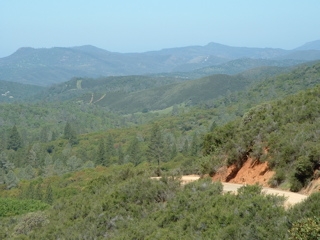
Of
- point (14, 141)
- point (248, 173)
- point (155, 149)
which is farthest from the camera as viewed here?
point (14, 141)

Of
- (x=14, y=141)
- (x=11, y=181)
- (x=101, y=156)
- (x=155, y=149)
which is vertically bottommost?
(x=14, y=141)

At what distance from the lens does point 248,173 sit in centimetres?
1677

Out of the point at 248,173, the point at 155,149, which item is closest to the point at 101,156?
the point at 155,149

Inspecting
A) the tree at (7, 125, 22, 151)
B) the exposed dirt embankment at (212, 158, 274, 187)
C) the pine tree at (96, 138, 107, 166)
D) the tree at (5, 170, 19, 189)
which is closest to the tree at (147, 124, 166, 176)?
the pine tree at (96, 138, 107, 166)

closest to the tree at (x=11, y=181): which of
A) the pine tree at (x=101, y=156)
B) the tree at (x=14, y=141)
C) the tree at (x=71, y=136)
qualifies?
the pine tree at (x=101, y=156)

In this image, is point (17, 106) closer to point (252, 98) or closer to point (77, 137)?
point (77, 137)

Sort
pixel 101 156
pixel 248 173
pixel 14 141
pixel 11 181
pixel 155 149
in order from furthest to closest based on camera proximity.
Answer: pixel 14 141, pixel 101 156, pixel 155 149, pixel 11 181, pixel 248 173

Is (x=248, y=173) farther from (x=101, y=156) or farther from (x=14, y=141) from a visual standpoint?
(x=14, y=141)

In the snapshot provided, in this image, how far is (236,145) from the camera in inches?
709

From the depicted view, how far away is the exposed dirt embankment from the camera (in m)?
15.7

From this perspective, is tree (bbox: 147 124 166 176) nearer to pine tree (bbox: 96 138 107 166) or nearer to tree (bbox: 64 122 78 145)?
pine tree (bbox: 96 138 107 166)

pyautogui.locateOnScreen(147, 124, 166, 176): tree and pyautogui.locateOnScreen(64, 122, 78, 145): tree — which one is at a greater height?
pyautogui.locateOnScreen(147, 124, 166, 176): tree

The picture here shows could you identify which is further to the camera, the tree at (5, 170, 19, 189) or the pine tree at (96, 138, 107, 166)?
the pine tree at (96, 138, 107, 166)

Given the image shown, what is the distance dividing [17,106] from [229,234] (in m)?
162
